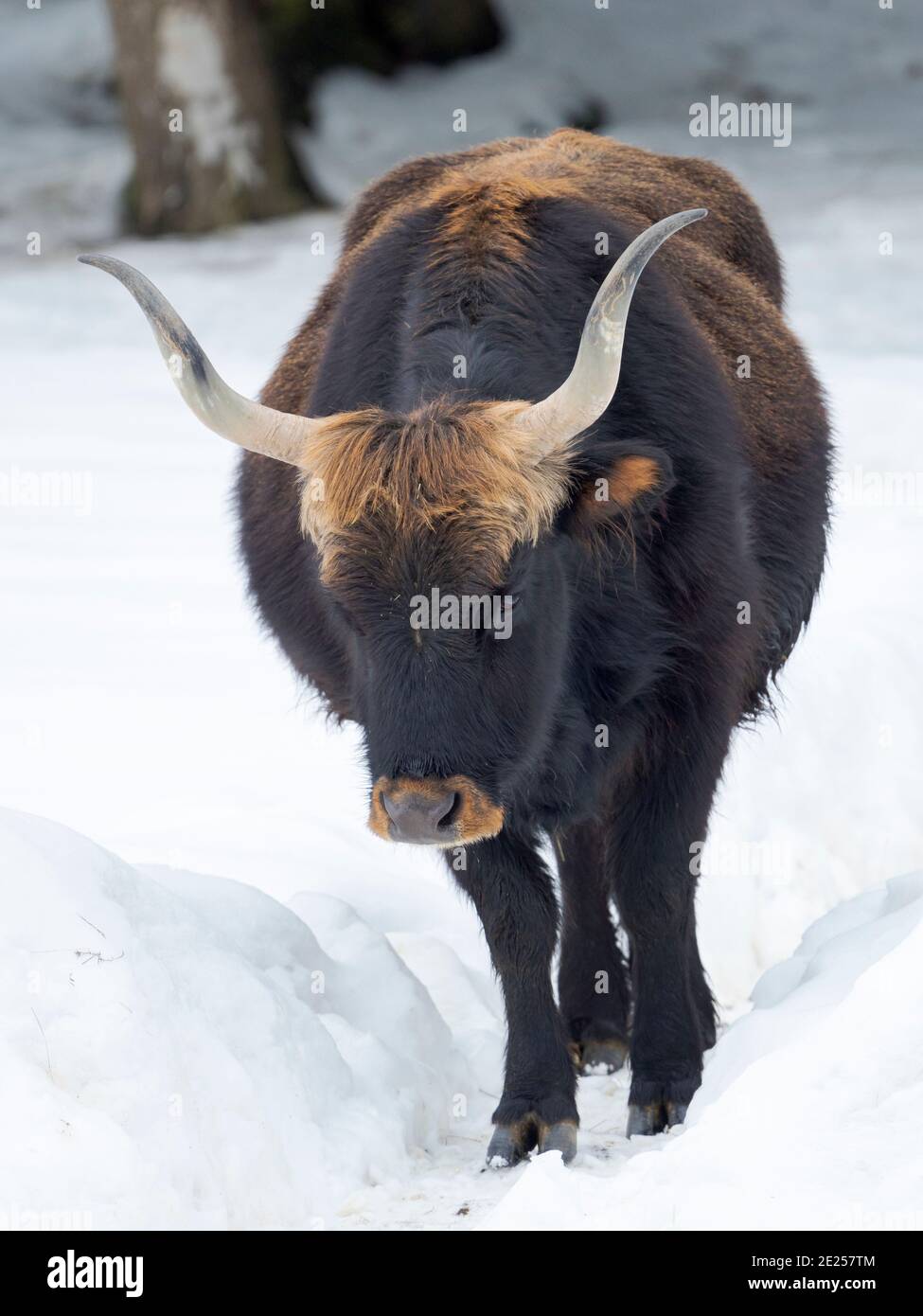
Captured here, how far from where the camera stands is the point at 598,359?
4.27 metres

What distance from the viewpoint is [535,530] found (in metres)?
4.52

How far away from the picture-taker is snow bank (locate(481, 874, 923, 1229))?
10.7ft

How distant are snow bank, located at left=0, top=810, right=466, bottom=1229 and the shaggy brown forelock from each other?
3.16ft

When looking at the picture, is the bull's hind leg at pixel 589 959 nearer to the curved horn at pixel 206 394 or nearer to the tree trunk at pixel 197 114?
the curved horn at pixel 206 394

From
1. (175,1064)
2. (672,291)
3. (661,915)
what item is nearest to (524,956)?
(661,915)

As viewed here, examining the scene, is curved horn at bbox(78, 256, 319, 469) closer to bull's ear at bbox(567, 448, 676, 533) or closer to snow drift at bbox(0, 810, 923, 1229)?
bull's ear at bbox(567, 448, 676, 533)

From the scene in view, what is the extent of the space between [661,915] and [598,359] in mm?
1762

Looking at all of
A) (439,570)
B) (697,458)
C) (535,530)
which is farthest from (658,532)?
(439,570)

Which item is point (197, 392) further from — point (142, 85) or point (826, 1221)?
point (142, 85)

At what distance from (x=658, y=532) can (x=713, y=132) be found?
52.7ft

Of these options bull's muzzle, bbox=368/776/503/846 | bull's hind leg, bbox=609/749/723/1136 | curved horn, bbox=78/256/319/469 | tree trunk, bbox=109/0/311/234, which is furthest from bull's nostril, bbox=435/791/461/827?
tree trunk, bbox=109/0/311/234

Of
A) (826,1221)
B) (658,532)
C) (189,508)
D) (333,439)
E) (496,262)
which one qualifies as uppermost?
(496,262)

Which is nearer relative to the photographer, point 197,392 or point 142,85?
point 197,392
